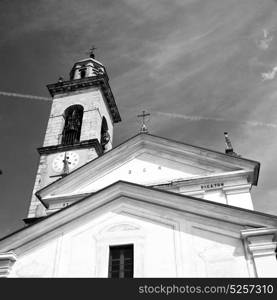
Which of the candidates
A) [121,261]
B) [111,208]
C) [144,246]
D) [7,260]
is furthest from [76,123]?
[144,246]

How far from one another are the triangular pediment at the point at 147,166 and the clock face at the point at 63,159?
23.5 feet

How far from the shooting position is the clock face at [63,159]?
23.3m

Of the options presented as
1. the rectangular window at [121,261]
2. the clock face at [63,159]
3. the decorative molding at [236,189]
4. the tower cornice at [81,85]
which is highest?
the tower cornice at [81,85]

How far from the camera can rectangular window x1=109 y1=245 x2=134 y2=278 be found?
9512mm

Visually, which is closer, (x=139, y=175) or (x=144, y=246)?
(x=144, y=246)

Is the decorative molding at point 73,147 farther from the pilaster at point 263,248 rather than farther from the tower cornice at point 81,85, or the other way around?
the pilaster at point 263,248

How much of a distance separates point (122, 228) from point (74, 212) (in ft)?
5.20

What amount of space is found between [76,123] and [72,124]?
0.35m

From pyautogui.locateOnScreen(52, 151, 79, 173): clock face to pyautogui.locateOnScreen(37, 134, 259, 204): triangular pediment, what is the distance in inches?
282

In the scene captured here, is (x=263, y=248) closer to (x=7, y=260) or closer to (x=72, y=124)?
(x=7, y=260)
